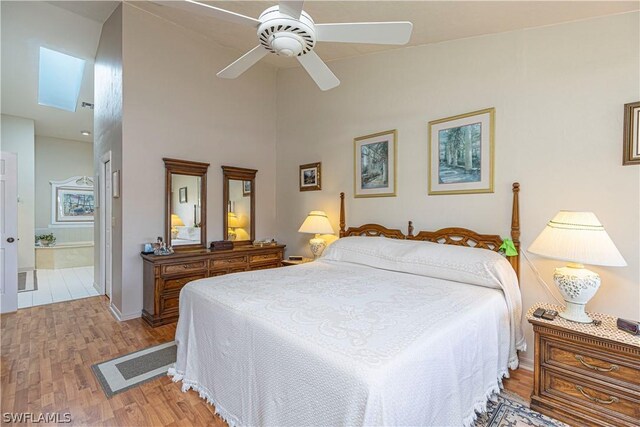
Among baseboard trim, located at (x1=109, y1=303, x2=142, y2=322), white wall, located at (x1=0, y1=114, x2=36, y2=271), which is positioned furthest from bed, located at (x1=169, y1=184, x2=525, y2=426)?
white wall, located at (x1=0, y1=114, x2=36, y2=271)

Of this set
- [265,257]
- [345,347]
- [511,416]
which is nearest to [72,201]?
[265,257]

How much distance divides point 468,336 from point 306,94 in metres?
3.68

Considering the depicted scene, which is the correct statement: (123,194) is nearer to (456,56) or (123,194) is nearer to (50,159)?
(456,56)

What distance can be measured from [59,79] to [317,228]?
5.24 metres

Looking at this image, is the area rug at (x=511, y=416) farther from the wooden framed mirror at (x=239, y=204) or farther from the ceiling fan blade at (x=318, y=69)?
the wooden framed mirror at (x=239, y=204)

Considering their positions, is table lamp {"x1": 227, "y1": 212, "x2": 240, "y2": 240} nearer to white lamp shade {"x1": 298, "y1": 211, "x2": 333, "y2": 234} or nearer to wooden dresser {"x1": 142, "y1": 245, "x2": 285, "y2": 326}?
wooden dresser {"x1": 142, "y1": 245, "x2": 285, "y2": 326}

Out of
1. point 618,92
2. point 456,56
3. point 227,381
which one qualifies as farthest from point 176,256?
point 618,92

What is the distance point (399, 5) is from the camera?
233cm

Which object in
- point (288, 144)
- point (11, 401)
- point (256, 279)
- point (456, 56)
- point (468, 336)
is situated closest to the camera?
point (468, 336)

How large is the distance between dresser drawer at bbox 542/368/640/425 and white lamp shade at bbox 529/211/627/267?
716mm

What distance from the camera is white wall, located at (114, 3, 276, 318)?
3.30m

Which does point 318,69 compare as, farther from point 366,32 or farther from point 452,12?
point 452,12

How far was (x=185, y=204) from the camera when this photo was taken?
3740 millimetres

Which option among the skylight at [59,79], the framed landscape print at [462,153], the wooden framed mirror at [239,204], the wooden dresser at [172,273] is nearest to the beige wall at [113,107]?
the wooden dresser at [172,273]
